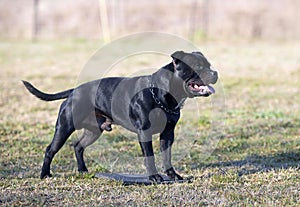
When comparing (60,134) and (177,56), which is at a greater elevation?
(177,56)

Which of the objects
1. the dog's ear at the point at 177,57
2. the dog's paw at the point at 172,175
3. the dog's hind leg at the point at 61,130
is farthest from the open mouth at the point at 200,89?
the dog's hind leg at the point at 61,130

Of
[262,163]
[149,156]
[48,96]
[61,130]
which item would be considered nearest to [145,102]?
[149,156]

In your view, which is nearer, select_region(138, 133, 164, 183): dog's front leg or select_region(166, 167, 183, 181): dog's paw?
select_region(138, 133, 164, 183): dog's front leg

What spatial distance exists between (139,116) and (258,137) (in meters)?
2.86

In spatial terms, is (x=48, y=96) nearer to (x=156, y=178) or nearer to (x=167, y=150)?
(x=167, y=150)

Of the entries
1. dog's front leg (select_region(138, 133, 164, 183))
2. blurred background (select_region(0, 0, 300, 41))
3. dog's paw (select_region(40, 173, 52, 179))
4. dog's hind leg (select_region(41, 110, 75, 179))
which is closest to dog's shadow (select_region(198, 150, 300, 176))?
dog's front leg (select_region(138, 133, 164, 183))

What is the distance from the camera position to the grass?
17.2 feet

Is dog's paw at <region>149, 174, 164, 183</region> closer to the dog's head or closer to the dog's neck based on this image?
the dog's neck

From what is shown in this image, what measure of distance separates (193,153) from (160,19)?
20310mm

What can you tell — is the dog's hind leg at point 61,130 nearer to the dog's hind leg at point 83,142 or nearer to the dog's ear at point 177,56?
the dog's hind leg at point 83,142

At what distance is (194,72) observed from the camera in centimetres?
577

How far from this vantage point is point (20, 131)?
341 inches

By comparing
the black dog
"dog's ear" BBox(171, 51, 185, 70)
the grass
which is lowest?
the grass

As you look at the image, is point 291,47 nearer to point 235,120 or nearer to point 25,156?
point 235,120
